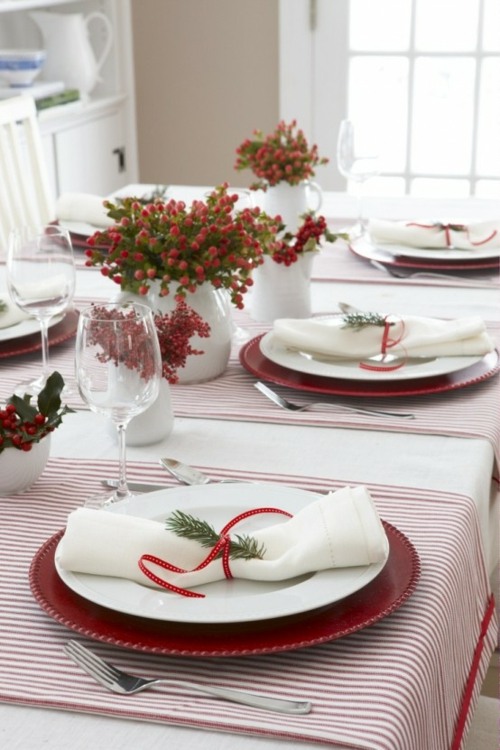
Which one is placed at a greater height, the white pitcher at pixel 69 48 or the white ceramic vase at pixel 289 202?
the white pitcher at pixel 69 48

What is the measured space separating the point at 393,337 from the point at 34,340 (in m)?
0.46

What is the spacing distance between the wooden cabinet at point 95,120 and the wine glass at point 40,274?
6.51 ft

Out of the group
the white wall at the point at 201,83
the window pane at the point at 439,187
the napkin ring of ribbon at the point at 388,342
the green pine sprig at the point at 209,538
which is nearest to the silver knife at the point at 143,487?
the green pine sprig at the point at 209,538

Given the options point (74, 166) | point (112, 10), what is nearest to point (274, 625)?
point (74, 166)

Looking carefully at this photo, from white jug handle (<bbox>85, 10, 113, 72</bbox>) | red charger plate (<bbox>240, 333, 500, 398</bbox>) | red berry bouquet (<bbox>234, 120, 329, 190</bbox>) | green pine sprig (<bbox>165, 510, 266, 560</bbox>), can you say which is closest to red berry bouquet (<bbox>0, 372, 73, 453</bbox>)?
green pine sprig (<bbox>165, 510, 266, 560</bbox>)

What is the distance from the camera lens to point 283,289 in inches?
57.5

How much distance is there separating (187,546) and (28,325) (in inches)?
26.6

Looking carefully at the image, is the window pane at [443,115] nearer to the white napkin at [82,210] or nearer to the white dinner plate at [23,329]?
the white napkin at [82,210]

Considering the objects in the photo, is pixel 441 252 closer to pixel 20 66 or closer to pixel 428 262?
pixel 428 262

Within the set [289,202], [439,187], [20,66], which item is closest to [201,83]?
[20,66]

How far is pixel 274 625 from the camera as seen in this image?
749 mm

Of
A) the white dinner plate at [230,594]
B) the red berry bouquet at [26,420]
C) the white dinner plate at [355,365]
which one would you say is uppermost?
the red berry bouquet at [26,420]

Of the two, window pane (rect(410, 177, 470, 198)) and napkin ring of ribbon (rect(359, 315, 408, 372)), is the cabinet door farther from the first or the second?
napkin ring of ribbon (rect(359, 315, 408, 372))

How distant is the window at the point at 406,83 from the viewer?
334 cm
